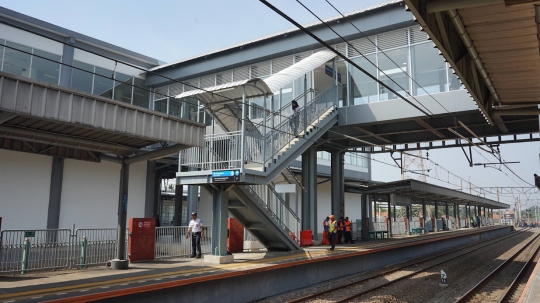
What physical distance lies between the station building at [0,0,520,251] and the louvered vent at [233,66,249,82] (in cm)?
13

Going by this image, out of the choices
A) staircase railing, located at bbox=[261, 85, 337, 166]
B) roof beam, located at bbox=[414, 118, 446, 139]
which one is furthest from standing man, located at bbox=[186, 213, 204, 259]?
roof beam, located at bbox=[414, 118, 446, 139]

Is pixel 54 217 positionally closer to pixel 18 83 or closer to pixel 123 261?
pixel 123 261

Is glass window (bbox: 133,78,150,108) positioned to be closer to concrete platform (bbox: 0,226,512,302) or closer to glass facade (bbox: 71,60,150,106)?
glass facade (bbox: 71,60,150,106)

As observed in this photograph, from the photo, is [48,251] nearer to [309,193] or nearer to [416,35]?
[309,193]

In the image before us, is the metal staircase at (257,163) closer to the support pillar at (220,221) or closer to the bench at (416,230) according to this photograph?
the support pillar at (220,221)

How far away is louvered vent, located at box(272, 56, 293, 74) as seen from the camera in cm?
2309

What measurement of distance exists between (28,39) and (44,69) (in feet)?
5.83

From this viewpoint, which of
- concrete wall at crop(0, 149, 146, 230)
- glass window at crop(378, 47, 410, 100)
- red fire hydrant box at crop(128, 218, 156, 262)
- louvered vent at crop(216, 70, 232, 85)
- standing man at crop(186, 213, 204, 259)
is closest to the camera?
red fire hydrant box at crop(128, 218, 156, 262)

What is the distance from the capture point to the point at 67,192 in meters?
23.1

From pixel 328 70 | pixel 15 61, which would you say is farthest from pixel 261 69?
pixel 15 61

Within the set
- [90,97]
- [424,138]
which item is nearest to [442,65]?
[424,138]

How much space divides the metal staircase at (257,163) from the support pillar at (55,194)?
11.3m

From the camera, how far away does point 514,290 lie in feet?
47.9

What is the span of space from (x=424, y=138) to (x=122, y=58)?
772 inches
